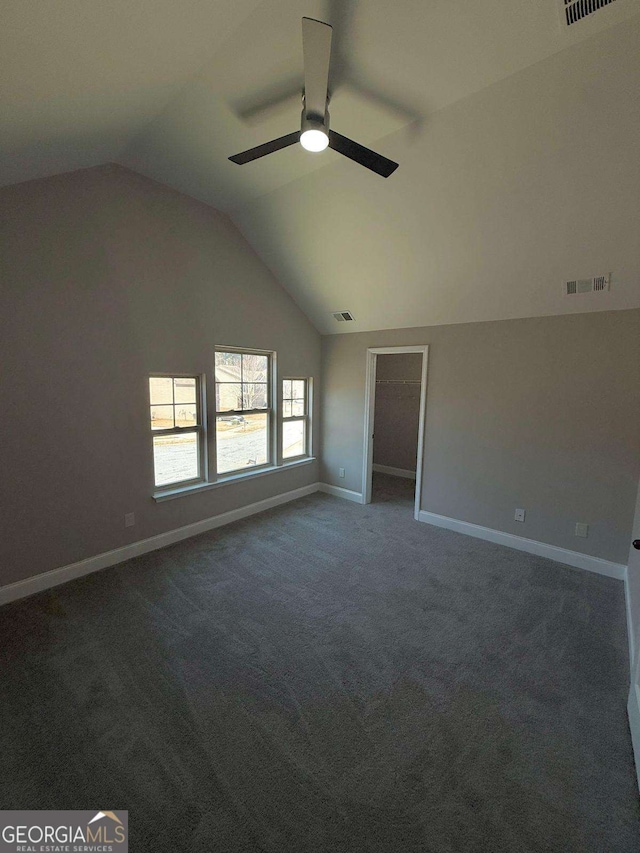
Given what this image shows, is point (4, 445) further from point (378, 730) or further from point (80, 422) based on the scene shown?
point (378, 730)

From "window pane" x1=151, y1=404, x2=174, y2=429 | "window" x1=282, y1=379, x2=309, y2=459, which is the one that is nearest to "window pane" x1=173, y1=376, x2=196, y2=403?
"window pane" x1=151, y1=404, x2=174, y2=429

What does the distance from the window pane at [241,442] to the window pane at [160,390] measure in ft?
2.01

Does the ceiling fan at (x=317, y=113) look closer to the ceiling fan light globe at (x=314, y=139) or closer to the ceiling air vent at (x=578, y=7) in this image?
the ceiling fan light globe at (x=314, y=139)

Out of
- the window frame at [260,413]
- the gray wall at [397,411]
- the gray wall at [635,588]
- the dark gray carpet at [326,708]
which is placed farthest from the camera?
the gray wall at [397,411]

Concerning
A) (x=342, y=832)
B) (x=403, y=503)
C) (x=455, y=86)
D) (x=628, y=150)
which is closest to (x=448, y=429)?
(x=403, y=503)

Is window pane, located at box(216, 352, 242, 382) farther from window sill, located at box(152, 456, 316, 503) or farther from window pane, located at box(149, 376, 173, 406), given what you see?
window sill, located at box(152, 456, 316, 503)

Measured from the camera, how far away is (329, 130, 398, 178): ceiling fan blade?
184 cm

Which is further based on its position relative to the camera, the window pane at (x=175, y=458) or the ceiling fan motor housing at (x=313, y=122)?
the window pane at (x=175, y=458)

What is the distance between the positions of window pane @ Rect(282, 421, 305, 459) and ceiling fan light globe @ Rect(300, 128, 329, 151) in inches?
130

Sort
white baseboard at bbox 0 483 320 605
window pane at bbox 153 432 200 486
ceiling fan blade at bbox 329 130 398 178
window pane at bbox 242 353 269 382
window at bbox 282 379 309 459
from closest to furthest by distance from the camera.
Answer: ceiling fan blade at bbox 329 130 398 178 → white baseboard at bbox 0 483 320 605 → window pane at bbox 153 432 200 486 → window pane at bbox 242 353 269 382 → window at bbox 282 379 309 459

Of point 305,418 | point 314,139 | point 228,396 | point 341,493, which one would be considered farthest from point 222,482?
point 314,139

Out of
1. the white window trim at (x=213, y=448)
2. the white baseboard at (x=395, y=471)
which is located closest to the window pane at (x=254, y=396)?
the white window trim at (x=213, y=448)

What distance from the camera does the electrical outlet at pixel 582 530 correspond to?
3.21 metres

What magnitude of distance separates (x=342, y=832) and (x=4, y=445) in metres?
2.91
